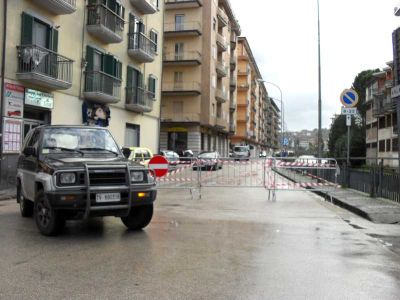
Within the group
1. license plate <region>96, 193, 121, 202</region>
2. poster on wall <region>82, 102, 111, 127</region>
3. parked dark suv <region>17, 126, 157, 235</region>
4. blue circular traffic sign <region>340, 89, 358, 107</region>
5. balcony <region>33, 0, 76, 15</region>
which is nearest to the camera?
parked dark suv <region>17, 126, 157, 235</region>


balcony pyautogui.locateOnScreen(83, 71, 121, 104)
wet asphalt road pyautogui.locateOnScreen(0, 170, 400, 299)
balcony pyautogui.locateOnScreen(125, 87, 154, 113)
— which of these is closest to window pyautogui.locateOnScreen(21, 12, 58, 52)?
balcony pyautogui.locateOnScreen(83, 71, 121, 104)

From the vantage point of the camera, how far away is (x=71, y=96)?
72.1 feet

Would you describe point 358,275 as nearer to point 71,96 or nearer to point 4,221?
point 4,221

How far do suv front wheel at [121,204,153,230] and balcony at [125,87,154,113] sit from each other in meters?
19.7

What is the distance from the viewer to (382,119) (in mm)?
60719

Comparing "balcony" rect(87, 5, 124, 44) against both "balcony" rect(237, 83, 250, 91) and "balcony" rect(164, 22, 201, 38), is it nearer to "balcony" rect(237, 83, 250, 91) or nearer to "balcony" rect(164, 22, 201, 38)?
"balcony" rect(164, 22, 201, 38)

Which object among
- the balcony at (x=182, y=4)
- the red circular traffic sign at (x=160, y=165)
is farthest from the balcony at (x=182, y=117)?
the red circular traffic sign at (x=160, y=165)

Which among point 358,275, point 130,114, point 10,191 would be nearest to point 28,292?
point 358,275

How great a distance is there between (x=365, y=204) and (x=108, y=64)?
54.5 ft

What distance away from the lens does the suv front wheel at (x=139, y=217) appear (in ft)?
28.2

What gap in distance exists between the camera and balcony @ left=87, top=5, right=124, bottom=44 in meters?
22.9

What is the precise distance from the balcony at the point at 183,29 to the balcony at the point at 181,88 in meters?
5.41

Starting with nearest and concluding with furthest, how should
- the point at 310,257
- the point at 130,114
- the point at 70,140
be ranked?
the point at 310,257, the point at 70,140, the point at 130,114

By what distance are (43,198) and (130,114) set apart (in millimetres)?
21425
